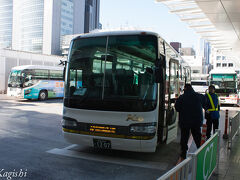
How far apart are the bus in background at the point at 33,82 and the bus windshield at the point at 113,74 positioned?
1744 centimetres

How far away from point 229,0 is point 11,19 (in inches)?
5052

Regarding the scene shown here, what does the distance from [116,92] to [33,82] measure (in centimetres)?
1879

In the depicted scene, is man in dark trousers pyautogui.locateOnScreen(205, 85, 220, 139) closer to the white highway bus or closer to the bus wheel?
the white highway bus

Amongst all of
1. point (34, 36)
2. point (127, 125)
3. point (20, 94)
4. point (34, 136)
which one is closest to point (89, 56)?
point (127, 125)

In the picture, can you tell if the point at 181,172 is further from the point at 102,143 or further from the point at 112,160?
the point at 112,160

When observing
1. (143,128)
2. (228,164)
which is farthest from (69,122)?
(228,164)

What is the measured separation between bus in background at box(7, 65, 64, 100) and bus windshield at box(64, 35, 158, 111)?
1744 cm

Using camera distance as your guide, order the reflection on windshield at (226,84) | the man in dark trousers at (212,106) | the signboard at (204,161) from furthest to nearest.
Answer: the reflection on windshield at (226,84)
the man in dark trousers at (212,106)
the signboard at (204,161)

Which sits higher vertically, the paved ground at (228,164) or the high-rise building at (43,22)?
the high-rise building at (43,22)

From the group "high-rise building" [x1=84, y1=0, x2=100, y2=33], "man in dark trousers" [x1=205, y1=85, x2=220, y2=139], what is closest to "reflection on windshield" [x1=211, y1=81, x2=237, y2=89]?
"man in dark trousers" [x1=205, y1=85, x2=220, y2=139]

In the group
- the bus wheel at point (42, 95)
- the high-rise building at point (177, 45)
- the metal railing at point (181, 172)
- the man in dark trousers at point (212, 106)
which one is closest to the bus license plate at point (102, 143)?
the metal railing at point (181, 172)

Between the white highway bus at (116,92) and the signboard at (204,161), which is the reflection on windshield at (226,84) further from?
the signboard at (204,161)

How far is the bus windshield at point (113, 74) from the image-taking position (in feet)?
19.4

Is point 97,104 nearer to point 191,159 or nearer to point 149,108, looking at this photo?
point 149,108
